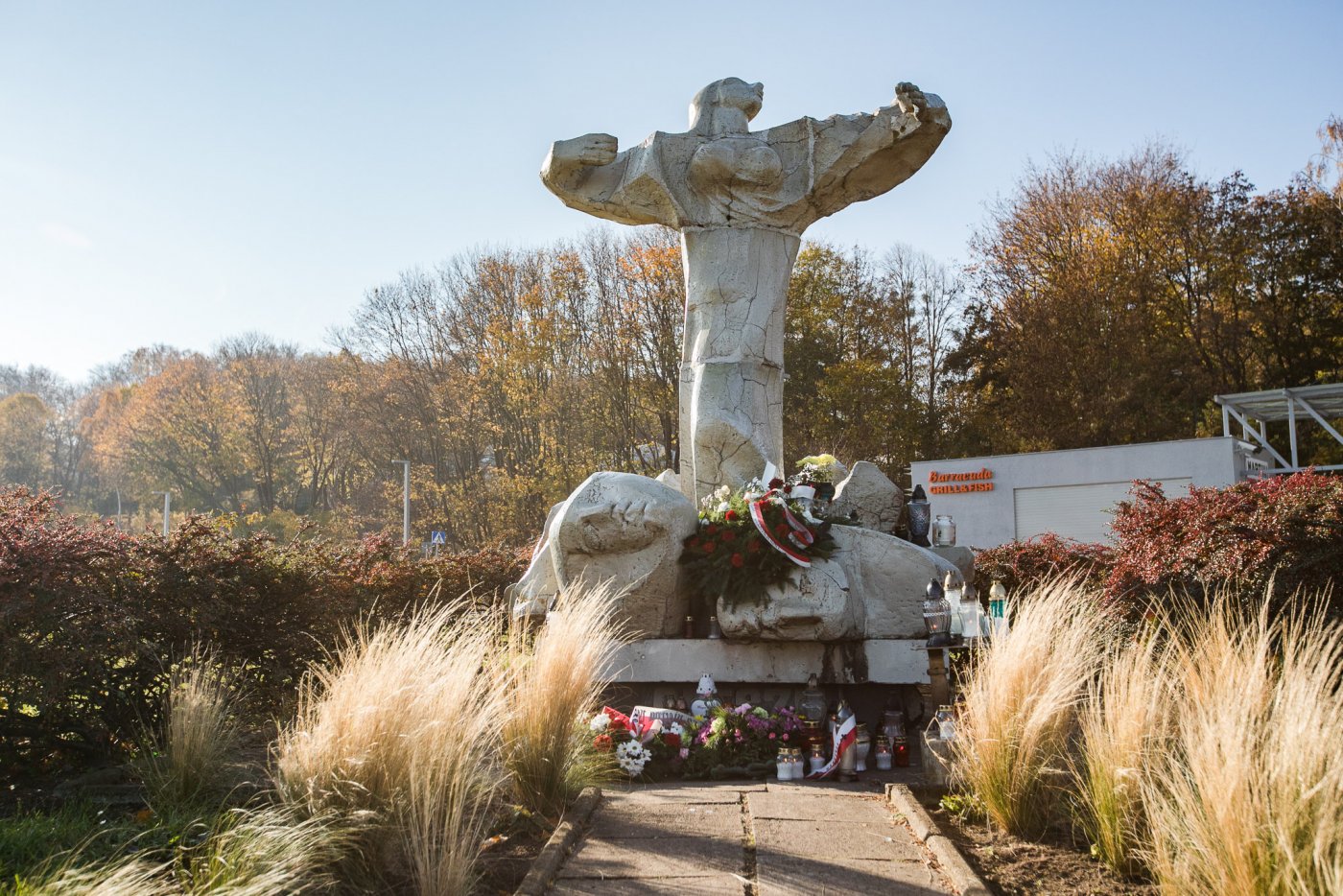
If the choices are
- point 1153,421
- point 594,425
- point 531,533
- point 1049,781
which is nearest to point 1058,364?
point 1153,421

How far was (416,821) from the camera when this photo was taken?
145 inches

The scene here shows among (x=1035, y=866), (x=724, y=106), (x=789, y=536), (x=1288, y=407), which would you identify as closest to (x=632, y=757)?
(x=789, y=536)

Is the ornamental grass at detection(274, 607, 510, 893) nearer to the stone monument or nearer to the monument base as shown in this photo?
the monument base

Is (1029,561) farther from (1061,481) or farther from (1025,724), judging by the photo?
(1061,481)

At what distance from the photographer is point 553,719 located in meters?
4.87

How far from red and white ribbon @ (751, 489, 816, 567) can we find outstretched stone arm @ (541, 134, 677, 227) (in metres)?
2.60

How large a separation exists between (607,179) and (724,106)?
104 centimetres

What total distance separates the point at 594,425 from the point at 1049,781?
22529mm

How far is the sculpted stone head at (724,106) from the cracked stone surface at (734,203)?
1cm

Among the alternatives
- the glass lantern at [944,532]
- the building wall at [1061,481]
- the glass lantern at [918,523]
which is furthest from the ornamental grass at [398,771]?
the building wall at [1061,481]

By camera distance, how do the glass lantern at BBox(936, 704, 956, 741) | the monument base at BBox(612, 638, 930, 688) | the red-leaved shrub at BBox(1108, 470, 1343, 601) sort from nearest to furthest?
the glass lantern at BBox(936, 704, 956, 741), the red-leaved shrub at BBox(1108, 470, 1343, 601), the monument base at BBox(612, 638, 930, 688)

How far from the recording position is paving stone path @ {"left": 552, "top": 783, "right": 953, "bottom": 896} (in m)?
3.73

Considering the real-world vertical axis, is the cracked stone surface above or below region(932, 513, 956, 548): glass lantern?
above

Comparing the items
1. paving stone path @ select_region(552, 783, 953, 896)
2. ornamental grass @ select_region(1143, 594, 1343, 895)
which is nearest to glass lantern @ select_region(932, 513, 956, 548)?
paving stone path @ select_region(552, 783, 953, 896)
